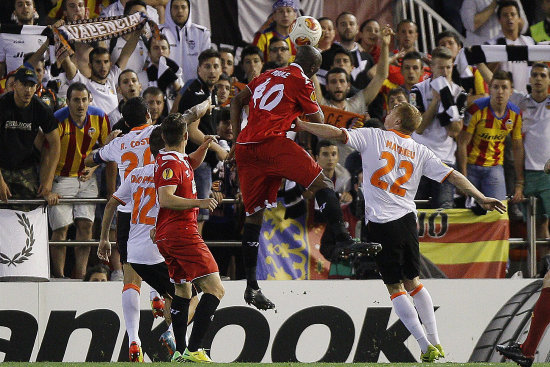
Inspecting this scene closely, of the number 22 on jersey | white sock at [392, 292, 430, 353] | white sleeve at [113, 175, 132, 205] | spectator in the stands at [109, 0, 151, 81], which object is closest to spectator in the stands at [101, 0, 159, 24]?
spectator in the stands at [109, 0, 151, 81]

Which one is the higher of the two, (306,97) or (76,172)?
(306,97)

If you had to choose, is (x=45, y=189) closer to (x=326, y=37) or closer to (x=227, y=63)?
(x=227, y=63)

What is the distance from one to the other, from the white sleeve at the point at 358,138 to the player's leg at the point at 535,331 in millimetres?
2280

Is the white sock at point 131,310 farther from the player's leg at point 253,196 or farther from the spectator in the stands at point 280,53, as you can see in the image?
the spectator in the stands at point 280,53

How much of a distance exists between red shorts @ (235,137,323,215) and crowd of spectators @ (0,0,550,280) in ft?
5.44

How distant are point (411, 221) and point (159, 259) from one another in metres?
2.37

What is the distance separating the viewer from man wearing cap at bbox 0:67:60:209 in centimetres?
1161

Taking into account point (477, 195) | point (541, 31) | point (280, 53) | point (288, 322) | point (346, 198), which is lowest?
point (288, 322)

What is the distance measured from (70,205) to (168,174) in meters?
3.37

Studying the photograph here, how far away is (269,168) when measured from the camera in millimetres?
9086

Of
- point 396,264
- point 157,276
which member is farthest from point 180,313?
point 396,264

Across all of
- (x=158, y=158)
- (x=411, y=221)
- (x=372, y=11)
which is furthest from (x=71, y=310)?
(x=372, y=11)

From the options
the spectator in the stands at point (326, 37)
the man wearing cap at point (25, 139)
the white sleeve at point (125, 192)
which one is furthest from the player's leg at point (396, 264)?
the spectator in the stands at point (326, 37)

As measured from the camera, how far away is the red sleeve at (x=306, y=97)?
29.8 ft
